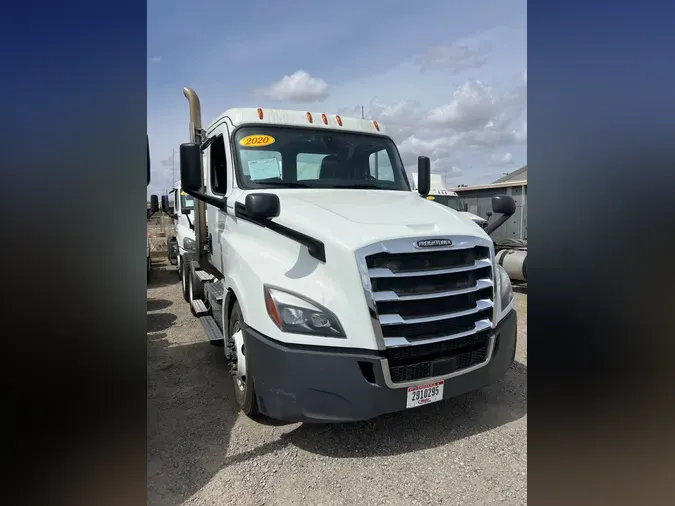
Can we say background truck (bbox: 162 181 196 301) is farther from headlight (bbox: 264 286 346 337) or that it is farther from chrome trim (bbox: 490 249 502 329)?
chrome trim (bbox: 490 249 502 329)

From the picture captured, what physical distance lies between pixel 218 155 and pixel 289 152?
3.02 feet

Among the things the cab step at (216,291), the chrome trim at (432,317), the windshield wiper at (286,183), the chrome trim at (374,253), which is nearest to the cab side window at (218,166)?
the windshield wiper at (286,183)

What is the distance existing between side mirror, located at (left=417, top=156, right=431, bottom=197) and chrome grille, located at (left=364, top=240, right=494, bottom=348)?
1.83m

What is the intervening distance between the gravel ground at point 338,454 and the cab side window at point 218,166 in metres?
2.10

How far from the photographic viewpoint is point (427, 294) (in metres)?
2.87

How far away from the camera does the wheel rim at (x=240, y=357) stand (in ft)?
10.6

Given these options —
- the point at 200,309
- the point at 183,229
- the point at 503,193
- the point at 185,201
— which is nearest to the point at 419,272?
the point at 200,309

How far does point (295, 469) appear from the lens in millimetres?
2705

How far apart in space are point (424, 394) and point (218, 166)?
323cm

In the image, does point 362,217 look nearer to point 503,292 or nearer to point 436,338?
point 436,338

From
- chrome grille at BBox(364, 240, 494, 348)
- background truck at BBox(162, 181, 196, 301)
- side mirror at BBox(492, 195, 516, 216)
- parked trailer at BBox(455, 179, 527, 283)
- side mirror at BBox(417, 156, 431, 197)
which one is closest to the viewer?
chrome grille at BBox(364, 240, 494, 348)

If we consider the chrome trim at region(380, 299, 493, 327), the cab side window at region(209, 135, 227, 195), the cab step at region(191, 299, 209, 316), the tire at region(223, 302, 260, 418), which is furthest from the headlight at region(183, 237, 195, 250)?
the chrome trim at region(380, 299, 493, 327)

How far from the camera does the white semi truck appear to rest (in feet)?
8.70
